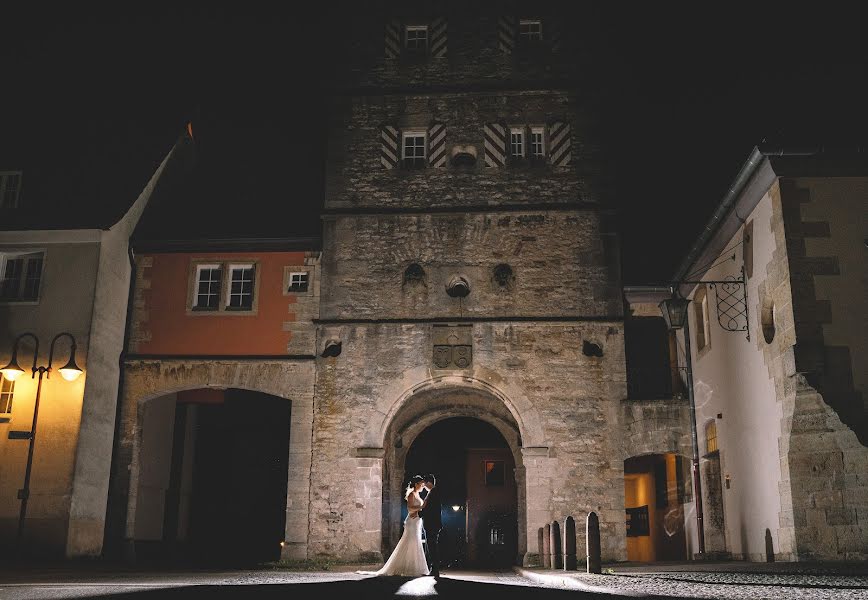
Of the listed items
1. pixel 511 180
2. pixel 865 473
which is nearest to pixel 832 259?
pixel 865 473

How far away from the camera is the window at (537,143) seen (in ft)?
71.5

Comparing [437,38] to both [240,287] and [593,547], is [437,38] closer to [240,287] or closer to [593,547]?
[240,287]

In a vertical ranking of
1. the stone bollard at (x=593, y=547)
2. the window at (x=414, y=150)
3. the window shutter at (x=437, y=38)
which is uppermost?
the window shutter at (x=437, y=38)

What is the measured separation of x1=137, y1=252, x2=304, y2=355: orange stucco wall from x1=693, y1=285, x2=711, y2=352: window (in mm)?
9395

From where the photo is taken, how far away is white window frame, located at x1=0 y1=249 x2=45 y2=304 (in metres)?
19.9

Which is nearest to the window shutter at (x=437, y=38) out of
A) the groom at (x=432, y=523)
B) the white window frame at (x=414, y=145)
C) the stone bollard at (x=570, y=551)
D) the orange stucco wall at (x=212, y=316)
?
the white window frame at (x=414, y=145)

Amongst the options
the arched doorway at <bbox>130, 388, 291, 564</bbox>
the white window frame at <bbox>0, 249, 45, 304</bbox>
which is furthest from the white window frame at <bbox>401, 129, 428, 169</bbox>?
the white window frame at <bbox>0, 249, 45, 304</bbox>

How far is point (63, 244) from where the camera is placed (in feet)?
65.8

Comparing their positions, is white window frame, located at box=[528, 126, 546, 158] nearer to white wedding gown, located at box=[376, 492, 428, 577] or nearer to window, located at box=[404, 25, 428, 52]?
window, located at box=[404, 25, 428, 52]

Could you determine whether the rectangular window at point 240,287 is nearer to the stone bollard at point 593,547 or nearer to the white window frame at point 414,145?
the white window frame at point 414,145

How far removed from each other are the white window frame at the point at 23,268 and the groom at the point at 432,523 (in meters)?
10.5

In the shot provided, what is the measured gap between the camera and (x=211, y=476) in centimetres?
2625

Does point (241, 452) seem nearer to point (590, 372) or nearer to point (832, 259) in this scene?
point (590, 372)

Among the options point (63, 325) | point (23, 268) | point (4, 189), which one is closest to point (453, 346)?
A: point (63, 325)
